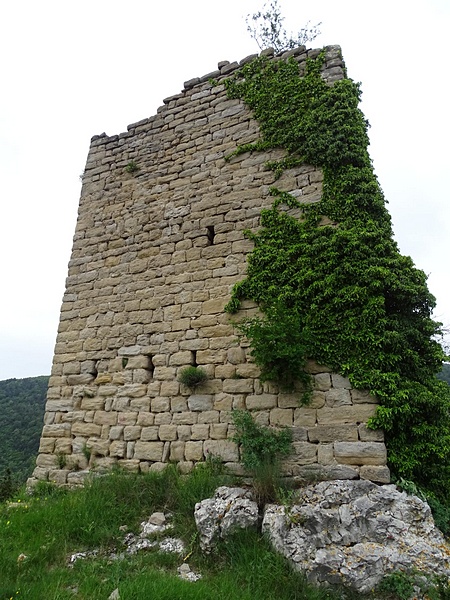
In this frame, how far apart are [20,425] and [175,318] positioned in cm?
1405

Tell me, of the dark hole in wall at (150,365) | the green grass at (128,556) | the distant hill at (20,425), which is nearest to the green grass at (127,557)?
the green grass at (128,556)

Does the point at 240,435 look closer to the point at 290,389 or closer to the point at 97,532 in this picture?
the point at 290,389

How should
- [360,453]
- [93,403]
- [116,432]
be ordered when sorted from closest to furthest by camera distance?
[360,453] < [116,432] < [93,403]

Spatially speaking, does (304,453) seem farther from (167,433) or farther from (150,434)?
(150,434)

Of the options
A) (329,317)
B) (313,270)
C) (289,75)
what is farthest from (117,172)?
(329,317)

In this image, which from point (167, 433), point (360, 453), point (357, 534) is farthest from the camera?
point (167, 433)

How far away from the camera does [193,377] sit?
538 centimetres

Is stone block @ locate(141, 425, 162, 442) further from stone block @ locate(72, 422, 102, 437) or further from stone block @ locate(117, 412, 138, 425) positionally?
stone block @ locate(72, 422, 102, 437)

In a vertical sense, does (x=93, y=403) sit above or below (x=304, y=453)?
above

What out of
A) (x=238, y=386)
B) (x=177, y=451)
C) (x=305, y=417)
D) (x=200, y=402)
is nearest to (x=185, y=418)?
(x=200, y=402)

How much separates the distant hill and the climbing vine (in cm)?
743

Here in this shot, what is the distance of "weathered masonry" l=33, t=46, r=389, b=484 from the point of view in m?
4.71

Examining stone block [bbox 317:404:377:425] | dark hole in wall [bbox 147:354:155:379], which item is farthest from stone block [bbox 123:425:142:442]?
stone block [bbox 317:404:377:425]

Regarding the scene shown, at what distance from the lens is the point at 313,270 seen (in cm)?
505
